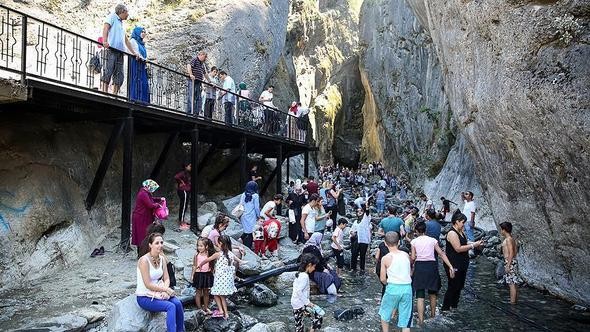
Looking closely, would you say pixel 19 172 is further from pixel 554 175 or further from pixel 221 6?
pixel 221 6

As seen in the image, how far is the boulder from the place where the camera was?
5.61 meters

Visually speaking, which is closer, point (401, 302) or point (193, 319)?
point (401, 302)

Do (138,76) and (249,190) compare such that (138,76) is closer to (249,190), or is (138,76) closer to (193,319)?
(249,190)

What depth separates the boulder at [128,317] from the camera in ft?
18.4

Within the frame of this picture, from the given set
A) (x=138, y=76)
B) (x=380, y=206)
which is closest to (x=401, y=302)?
(x=138, y=76)

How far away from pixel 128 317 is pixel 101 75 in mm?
5375

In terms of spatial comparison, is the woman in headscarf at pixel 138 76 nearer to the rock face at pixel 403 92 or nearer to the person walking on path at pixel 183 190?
the person walking on path at pixel 183 190

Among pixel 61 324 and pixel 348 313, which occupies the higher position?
pixel 61 324

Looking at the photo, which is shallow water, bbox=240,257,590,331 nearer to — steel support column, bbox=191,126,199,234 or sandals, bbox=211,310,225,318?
sandals, bbox=211,310,225,318

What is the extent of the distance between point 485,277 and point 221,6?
49.8 ft

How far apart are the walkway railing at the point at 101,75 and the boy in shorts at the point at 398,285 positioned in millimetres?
6058

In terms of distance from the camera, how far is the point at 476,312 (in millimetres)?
8633

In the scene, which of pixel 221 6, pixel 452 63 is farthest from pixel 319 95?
pixel 452 63

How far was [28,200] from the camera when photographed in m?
8.56
